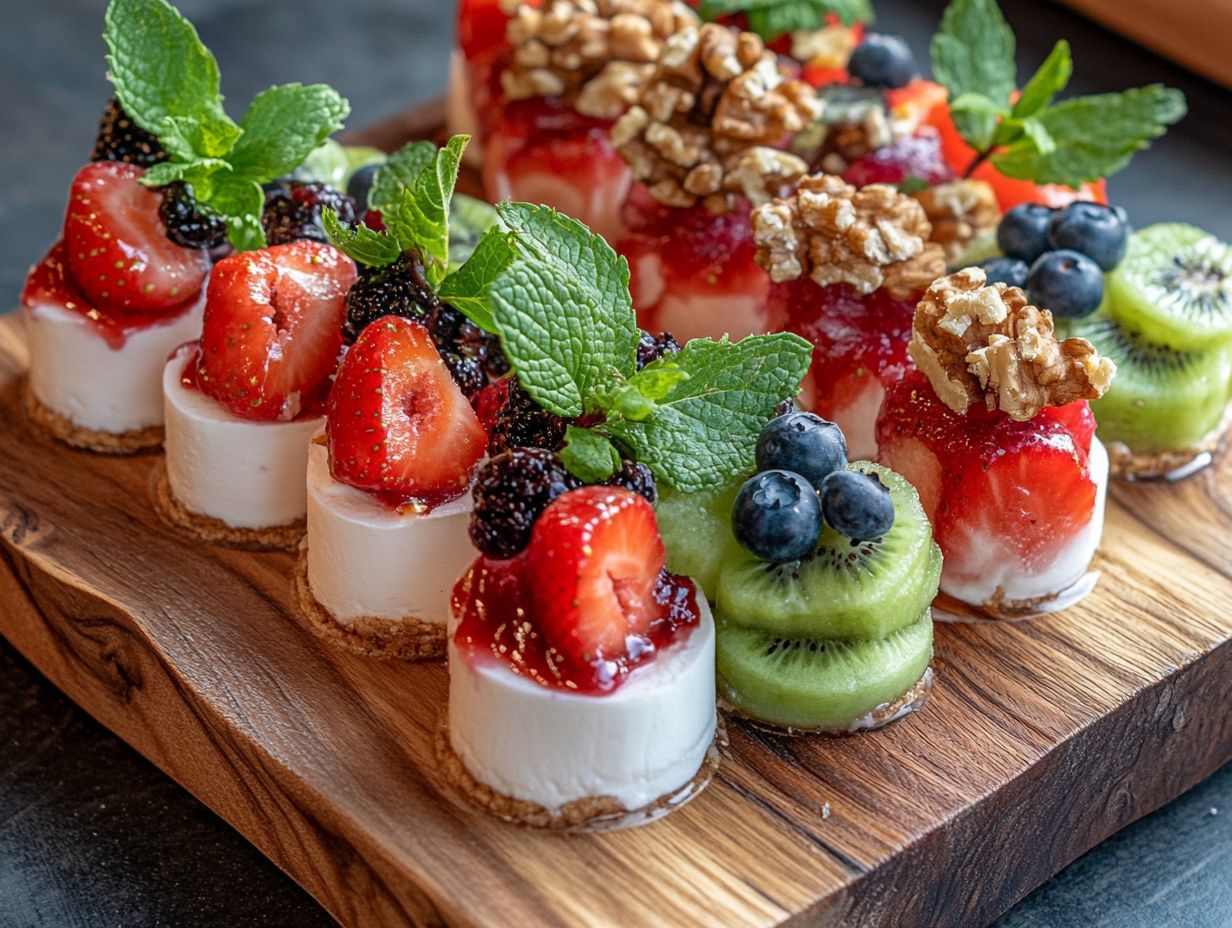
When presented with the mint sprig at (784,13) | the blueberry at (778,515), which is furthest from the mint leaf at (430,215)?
the mint sprig at (784,13)

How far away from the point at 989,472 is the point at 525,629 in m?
0.71

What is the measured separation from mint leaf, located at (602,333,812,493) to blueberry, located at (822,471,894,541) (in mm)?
134

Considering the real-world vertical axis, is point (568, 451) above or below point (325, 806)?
above

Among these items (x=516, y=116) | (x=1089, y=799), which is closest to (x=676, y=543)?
(x=1089, y=799)

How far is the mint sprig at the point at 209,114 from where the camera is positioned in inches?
105

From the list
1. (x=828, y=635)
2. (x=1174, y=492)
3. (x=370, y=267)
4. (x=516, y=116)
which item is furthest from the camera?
(x=516, y=116)

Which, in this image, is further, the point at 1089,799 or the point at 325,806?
the point at 1089,799

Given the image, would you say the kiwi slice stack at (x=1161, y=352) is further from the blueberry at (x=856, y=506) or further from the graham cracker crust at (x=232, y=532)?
the graham cracker crust at (x=232, y=532)

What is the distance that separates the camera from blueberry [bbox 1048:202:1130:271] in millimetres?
2734

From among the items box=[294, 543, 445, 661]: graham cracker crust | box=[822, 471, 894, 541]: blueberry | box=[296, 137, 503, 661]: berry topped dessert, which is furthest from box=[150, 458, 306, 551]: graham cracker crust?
box=[822, 471, 894, 541]: blueberry

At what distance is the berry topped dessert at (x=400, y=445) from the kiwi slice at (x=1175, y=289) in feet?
3.42

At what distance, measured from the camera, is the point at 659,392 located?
7.25 ft

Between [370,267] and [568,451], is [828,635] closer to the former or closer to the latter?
[568,451]

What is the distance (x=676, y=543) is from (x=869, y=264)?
23.3 inches
